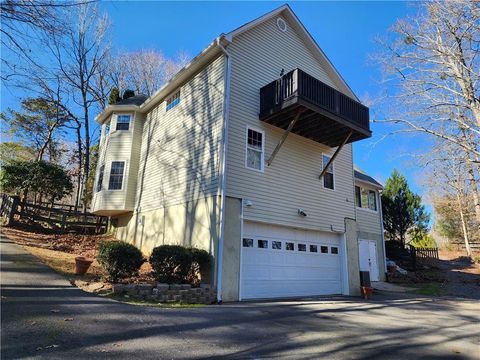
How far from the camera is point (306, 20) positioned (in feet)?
47.6

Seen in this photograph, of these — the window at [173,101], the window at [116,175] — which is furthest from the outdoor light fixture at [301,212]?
the window at [116,175]

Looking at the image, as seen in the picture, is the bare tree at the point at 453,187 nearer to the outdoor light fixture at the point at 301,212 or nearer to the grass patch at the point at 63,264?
the outdoor light fixture at the point at 301,212

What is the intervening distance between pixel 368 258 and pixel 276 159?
9.33 metres

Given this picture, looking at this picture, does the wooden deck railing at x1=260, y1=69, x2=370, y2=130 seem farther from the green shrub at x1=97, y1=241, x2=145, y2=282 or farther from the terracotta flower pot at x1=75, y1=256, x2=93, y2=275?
the terracotta flower pot at x1=75, y1=256, x2=93, y2=275

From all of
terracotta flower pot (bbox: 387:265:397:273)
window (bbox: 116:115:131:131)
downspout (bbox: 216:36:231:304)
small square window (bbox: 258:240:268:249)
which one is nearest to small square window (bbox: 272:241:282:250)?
small square window (bbox: 258:240:268:249)

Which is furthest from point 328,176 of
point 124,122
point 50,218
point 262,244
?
point 50,218

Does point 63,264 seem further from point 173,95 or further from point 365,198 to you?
point 365,198

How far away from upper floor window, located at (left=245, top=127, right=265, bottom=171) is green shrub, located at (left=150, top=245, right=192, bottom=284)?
3809 mm

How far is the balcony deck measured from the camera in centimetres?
1077

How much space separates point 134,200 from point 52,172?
7269 mm

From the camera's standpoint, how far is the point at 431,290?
14.7 m

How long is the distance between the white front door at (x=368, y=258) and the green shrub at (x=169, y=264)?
11.4 m

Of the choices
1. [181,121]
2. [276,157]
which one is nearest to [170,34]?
[181,121]

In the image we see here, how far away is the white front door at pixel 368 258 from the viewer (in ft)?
Answer: 57.2
